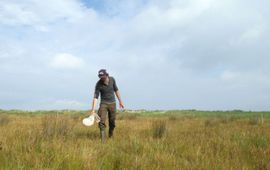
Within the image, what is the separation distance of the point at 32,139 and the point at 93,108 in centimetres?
370

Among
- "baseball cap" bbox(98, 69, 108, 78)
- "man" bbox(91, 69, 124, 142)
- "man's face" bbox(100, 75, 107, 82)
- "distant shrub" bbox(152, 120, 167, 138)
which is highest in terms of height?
"baseball cap" bbox(98, 69, 108, 78)

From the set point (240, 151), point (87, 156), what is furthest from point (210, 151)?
point (87, 156)

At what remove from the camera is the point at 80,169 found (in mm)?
5449

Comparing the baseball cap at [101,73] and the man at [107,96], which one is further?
the man at [107,96]

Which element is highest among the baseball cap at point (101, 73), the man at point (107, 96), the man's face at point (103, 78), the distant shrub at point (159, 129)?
the baseball cap at point (101, 73)

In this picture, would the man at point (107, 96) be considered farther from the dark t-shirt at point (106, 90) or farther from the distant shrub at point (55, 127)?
the distant shrub at point (55, 127)

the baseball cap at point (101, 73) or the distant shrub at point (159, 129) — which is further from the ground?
the baseball cap at point (101, 73)

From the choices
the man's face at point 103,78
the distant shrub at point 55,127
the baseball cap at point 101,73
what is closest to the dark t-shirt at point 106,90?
the man's face at point 103,78

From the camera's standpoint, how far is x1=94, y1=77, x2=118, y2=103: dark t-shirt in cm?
1123

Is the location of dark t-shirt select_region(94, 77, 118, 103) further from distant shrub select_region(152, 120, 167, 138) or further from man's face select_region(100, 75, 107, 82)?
distant shrub select_region(152, 120, 167, 138)

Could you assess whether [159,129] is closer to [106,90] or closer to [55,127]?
[106,90]

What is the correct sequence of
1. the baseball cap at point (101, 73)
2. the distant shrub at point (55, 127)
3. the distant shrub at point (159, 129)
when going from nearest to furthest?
the distant shrub at point (55, 127)
the baseball cap at point (101, 73)
the distant shrub at point (159, 129)

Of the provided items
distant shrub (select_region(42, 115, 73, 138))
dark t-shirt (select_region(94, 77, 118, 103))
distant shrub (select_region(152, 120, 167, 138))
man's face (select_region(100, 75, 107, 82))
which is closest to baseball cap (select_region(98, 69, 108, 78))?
man's face (select_region(100, 75, 107, 82))

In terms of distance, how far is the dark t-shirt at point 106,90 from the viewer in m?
11.2
